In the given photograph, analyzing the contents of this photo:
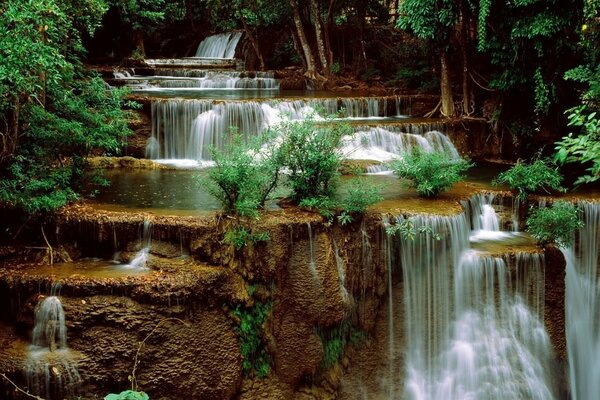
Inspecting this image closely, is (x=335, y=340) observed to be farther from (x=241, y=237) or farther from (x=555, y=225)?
(x=555, y=225)

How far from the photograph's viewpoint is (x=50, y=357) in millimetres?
6617

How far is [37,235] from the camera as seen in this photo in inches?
310

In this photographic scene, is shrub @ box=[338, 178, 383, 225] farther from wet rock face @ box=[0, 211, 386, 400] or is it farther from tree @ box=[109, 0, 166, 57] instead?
tree @ box=[109, 0, 166, 57]

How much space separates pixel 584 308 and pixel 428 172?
3.35 meters

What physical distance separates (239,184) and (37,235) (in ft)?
9.26

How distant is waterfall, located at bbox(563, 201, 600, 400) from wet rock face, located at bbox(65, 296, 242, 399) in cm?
566

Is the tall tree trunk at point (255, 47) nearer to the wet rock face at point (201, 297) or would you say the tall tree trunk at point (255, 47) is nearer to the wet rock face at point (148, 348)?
the wet rock face at point (201, 297)

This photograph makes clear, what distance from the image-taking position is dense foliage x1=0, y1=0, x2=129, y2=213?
280 inches

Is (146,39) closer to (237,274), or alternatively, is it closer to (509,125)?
(509,125)

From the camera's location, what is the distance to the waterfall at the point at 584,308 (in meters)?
9.31

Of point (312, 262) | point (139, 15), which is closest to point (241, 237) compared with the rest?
point (312, 262)

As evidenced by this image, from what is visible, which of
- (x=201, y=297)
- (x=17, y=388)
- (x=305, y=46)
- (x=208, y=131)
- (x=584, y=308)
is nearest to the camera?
(x=17, y=388)

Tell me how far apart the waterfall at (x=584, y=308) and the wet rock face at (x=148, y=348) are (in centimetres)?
566

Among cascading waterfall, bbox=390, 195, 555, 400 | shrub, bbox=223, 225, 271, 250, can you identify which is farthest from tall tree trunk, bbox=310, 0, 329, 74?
shrub, bbox=223, 225, 271, 250
